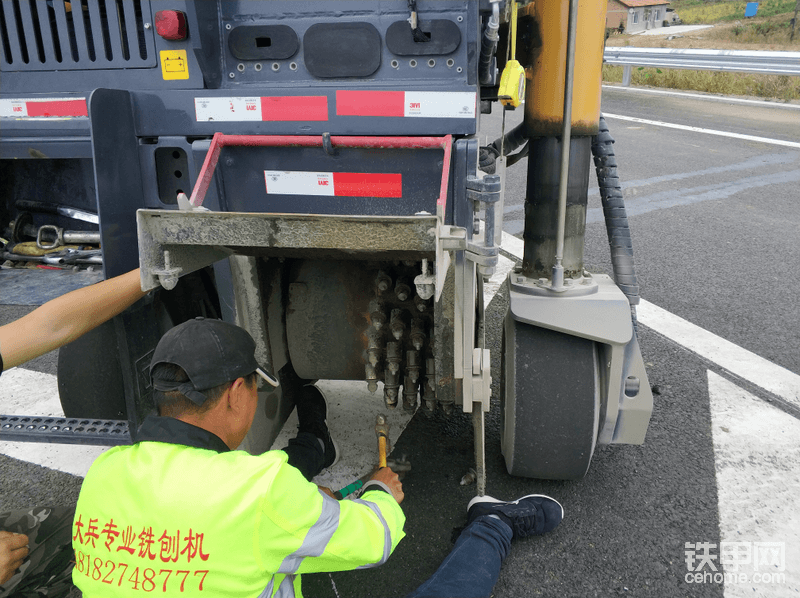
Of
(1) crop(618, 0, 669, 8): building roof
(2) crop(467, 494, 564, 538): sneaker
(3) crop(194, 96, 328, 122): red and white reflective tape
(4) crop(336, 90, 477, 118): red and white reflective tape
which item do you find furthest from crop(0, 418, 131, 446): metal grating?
(1) crop(618, 0, 669, 8): building roof

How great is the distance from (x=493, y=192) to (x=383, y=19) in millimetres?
641

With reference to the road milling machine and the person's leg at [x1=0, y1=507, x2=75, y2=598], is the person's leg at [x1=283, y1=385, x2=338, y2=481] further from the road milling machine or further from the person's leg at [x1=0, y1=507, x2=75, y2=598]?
the person's leg at [x1=0, y1=507, x2=75, y2=598]

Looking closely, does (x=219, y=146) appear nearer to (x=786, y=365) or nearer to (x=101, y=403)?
(x=101, y=403)

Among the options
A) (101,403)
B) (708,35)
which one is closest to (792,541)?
(101,403)

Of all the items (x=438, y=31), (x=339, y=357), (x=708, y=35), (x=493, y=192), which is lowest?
(x=339, y=357)

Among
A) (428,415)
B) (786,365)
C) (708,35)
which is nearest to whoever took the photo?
(428,415)

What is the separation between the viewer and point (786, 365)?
132 inches

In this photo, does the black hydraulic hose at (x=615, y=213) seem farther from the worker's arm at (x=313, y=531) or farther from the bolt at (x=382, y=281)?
the worker's arm at (x=313, y=531)

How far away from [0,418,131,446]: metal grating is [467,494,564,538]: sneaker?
1.31m

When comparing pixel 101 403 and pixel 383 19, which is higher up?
pixel 383 19

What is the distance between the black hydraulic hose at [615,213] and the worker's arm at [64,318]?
1.84 m

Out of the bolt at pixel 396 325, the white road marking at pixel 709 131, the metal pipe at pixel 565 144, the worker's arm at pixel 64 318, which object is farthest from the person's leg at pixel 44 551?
the white road marking at pixel 709 131

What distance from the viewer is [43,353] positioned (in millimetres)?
1894

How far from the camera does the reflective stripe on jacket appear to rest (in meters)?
1.37
